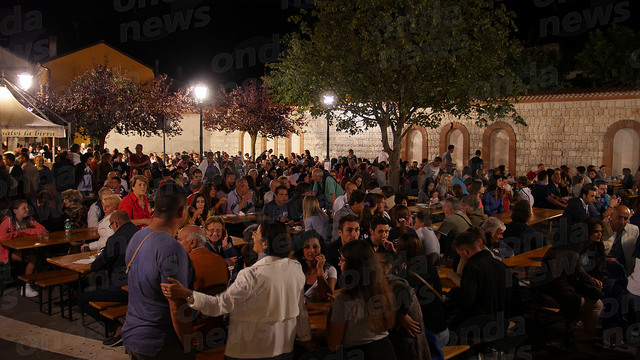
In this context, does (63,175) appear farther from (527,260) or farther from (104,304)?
(527,260)

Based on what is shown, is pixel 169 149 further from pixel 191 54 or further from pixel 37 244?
pixel 37 244

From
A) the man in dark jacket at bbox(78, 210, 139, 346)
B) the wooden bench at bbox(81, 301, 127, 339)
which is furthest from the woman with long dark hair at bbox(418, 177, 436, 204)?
the wooden bench at bbox(81, 301, 127, 339)

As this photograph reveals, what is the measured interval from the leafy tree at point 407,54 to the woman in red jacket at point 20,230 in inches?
359

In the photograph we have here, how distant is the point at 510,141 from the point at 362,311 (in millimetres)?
21205

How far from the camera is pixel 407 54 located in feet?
47.0

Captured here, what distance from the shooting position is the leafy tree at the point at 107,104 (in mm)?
23375

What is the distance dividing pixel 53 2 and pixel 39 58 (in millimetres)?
24259

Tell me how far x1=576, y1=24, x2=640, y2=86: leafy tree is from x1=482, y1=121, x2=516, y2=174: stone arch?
7.39 m

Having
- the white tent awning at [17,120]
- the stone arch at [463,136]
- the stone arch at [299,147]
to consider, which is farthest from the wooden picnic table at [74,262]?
the stone arch at [299,147]

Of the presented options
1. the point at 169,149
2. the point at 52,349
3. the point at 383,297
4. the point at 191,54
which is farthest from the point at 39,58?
the point at 383,297

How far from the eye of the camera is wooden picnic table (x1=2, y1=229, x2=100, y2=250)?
682cm

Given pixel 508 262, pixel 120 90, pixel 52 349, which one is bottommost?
pixel 52 349

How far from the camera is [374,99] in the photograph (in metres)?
15.2

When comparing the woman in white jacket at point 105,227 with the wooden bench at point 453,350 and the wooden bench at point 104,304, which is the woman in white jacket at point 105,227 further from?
the wooden bench at point 453,350
